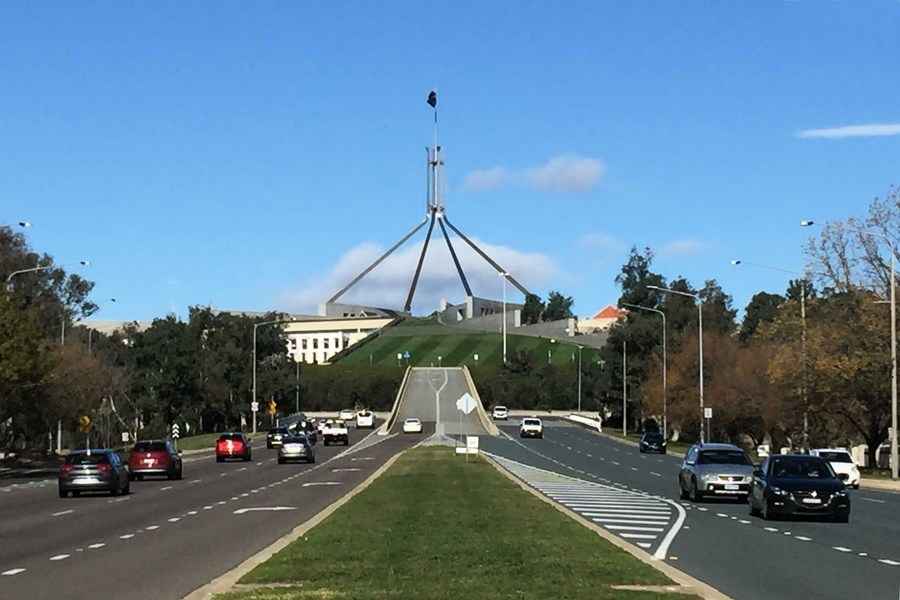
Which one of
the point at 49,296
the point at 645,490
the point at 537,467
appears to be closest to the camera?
the point at 645,490

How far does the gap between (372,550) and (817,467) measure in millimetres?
15077

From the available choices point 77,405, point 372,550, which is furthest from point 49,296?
point 372,550

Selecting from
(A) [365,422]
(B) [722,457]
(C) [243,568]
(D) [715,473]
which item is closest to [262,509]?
(D) [715,473]

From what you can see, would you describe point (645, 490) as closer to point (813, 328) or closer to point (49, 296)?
point (813, 328)

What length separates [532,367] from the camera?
600ft

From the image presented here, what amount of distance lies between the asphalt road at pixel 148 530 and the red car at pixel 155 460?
3.76 ft

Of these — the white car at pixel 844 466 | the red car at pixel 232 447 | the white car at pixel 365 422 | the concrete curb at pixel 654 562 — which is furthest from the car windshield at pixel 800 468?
the white car at pixel 365 422

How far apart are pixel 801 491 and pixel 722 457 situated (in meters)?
8.07

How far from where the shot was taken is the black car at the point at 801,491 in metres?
30.7

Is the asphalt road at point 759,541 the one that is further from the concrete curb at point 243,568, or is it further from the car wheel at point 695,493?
the concrete curb at point 243,568

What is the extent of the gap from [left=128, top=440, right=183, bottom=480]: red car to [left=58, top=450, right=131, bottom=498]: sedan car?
11538 millimetres

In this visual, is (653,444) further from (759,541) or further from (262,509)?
(759,541)

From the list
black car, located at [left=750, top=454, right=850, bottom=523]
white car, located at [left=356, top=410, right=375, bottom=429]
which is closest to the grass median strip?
black car, located at [left=750, top=454, right=850, bottom=523]

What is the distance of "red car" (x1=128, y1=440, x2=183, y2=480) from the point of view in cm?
5341
